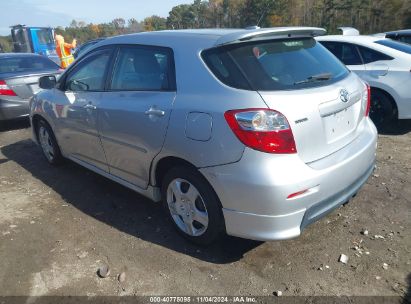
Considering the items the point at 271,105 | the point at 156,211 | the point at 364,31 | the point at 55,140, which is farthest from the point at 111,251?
the point at 364,31

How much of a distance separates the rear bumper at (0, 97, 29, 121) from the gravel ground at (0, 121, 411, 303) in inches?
130

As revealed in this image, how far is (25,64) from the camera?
796 cm

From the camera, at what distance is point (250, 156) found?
8.13 ft

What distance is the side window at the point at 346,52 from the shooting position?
6129 millimetres

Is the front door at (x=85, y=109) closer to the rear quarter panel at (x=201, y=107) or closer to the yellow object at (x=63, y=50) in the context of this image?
the rear quarter panel at (x=201, y=107)

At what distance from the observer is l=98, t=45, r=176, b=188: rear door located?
3068 mm

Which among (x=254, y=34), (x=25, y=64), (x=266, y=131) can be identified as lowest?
(x=266, y=131)

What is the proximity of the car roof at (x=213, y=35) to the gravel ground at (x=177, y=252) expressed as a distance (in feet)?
5.56

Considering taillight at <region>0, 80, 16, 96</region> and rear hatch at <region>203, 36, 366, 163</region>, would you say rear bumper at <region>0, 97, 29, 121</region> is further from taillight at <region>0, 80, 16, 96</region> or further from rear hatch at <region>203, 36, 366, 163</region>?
rear hatch at <region>203, 36, 366, 163</region>

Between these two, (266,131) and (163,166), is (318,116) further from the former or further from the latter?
(163,166)

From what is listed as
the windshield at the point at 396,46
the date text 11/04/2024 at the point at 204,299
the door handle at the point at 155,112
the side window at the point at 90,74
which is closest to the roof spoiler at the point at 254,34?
the door handle at the point at 155,112

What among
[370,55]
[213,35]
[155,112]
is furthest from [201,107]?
[370,55]

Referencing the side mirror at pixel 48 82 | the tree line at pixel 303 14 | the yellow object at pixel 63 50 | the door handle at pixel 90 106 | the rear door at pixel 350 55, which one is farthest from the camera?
the tree line at pixel 303 14

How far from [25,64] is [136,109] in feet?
19.5
